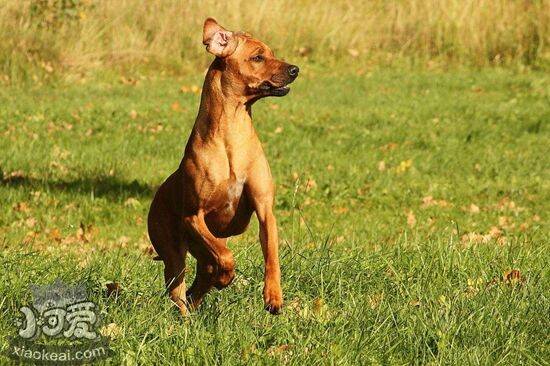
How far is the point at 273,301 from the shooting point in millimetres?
4797

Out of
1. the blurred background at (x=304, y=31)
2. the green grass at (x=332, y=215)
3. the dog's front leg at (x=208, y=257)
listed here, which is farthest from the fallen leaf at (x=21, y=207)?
the blurred background at (x=304, y=31)

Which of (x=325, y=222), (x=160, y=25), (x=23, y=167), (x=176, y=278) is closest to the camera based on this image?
(x=176, y=278)

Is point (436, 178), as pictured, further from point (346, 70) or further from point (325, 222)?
point (346, 70)

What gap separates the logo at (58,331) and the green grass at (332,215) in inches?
3.5

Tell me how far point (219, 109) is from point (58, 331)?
4.45 ft

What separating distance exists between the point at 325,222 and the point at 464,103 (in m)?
7.32

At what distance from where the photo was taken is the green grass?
4.64 metres

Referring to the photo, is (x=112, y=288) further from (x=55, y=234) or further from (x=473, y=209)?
(x=473, y=209)

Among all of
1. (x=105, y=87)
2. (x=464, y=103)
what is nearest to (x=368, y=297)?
(x=464, y=103)

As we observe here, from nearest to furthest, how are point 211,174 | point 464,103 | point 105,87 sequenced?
point 211,174 → point 464,103 → point 105,87

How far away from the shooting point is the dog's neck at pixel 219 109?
514 centimetres

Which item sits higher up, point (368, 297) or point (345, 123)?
point (368, 297)

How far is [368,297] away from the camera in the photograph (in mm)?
5293

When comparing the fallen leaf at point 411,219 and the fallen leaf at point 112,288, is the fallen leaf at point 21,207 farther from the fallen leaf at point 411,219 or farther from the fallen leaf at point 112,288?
the fallen leaf at point 112,288
